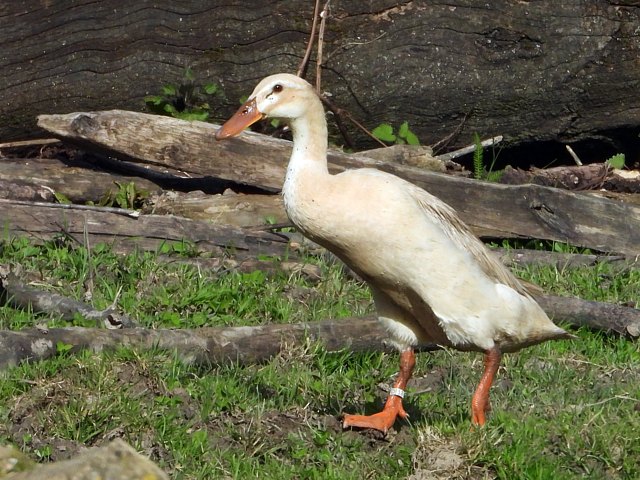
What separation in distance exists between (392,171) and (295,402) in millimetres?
2809

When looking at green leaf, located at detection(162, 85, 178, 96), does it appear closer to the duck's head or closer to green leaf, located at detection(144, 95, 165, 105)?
green leaf, located at detection(144, 95, 165, 105)

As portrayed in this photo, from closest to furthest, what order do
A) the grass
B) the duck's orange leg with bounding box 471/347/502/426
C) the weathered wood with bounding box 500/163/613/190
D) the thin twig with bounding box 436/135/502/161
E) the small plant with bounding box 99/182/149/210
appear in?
the grass < the duck's orange leg with bounding box 471/347/502/426 < the small plant with bounding box 99/182/149/210 < the weathered wood with bounding box 500/163/613/190 < the thin twig with bounding box 436/135/502/161

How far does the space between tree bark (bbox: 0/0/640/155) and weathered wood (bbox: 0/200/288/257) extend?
177 cm

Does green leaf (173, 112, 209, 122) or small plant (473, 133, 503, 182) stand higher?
green leaf (173, 112, 209, 122)

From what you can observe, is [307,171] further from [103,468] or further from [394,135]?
[394,135]

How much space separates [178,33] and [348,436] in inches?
180

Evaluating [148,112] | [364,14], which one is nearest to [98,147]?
[148,112]

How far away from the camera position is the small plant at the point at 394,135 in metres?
9.31

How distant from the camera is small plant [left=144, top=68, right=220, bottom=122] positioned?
355 inches

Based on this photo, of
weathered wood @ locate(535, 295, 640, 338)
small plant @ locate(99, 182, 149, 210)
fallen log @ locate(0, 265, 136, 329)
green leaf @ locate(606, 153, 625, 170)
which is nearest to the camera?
fallen log @ locate(0, 265, 136, 329)

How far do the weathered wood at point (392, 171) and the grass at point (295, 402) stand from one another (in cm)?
134

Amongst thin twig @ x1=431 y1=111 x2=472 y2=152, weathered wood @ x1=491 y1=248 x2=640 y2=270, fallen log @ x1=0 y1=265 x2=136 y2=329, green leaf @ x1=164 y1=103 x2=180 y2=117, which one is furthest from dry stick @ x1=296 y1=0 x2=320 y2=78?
fallen log @ x1=0 y1=265 x2=136 y2=329

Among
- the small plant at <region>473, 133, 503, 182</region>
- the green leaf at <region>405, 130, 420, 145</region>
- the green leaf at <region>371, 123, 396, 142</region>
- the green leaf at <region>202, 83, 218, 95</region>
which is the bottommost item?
the small plant at <region>473, 133, 503, 182</region>

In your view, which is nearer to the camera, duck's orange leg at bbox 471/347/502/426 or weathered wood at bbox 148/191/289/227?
duck's orange leg at bbox 471/347/502/426
